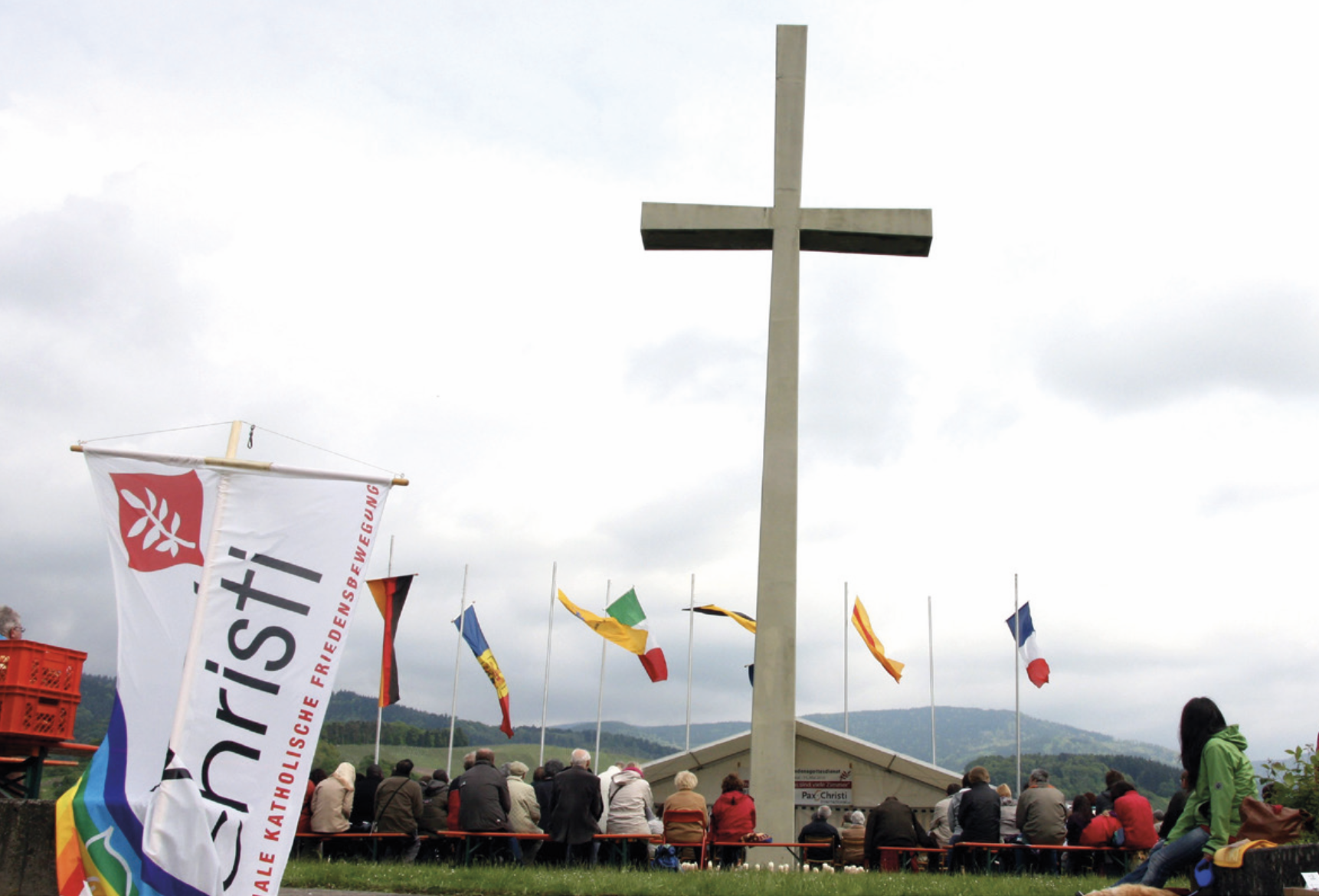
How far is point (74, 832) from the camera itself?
5.47m

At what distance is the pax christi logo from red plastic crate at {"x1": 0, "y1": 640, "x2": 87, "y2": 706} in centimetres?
378

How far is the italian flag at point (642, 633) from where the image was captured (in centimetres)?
2258

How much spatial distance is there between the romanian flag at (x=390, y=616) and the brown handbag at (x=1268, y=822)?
1722cm

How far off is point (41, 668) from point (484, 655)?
15.8m

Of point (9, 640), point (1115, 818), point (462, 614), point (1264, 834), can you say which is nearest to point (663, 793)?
point (462, 614)

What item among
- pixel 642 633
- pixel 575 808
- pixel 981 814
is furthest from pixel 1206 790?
pixel 642 633

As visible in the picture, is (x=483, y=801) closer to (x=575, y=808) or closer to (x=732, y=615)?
(x=575, y=808)

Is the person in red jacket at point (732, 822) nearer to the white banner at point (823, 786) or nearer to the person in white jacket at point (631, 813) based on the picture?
the person in white jacket at point (631, 813)

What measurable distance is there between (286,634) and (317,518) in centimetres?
66

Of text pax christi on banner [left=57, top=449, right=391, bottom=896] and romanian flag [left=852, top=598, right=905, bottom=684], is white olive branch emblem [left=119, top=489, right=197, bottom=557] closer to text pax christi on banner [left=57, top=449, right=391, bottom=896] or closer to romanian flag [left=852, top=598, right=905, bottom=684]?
text pax christi on banner [left=57, top=449, right=391, bottom=896]

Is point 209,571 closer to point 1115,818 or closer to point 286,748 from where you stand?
point 286,748

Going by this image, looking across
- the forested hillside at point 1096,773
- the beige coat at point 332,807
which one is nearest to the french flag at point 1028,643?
the beige coat at point 332,807

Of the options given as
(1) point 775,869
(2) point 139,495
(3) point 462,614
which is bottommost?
(1) point 775,869

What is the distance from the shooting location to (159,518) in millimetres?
5984
